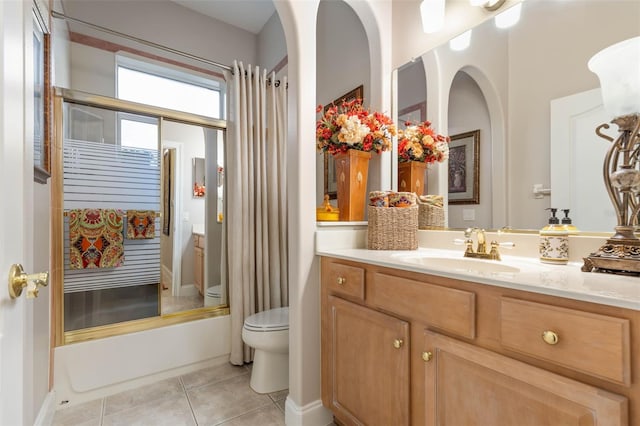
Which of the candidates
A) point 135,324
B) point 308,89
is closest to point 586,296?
point 308,89

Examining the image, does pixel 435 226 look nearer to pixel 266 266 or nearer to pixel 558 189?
pixel 558 189

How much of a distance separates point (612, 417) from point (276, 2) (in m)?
1.93

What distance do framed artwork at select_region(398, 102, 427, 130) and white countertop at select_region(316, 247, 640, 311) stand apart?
85 cm

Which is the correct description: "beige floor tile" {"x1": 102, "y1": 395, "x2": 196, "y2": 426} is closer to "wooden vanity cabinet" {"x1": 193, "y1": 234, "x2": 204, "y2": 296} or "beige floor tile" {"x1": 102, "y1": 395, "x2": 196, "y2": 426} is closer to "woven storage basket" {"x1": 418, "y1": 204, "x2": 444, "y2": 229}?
"wooden vanity cabinet" {"x1": 193, "y1": 234, "x2": 204, "y2": 296}

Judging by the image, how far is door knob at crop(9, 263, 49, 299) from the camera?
0.63 meters

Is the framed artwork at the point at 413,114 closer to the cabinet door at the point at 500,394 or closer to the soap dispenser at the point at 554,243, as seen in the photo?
the soap dispenser at the point at 554,243

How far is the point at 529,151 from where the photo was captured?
4.41ft

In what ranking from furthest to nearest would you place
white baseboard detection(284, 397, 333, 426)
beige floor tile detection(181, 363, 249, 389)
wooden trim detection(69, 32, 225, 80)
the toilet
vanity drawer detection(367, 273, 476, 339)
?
wooden trim detection(69, 32, 225, 80) → beige floor tile detection(181, 363, 249, 389) → the toilet → white baseboard detection(284, 397, 333, 426) → vanity drawer detection(367, 273, 476, 339)

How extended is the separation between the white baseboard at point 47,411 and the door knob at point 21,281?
133cm

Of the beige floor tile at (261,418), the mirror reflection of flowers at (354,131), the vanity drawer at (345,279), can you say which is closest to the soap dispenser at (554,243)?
the vanity drawer at (345,279)

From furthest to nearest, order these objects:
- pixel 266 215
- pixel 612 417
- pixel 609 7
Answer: pixel 266 215, pixel 609 7, pixel 612 417

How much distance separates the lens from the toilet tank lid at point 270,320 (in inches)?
76.7

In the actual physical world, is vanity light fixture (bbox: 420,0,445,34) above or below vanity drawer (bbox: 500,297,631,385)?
above

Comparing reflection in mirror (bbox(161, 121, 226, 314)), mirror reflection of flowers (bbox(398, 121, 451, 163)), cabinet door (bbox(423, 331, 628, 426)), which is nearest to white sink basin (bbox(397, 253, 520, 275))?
cabinet door (bbox(423, 331, 628, 426))
